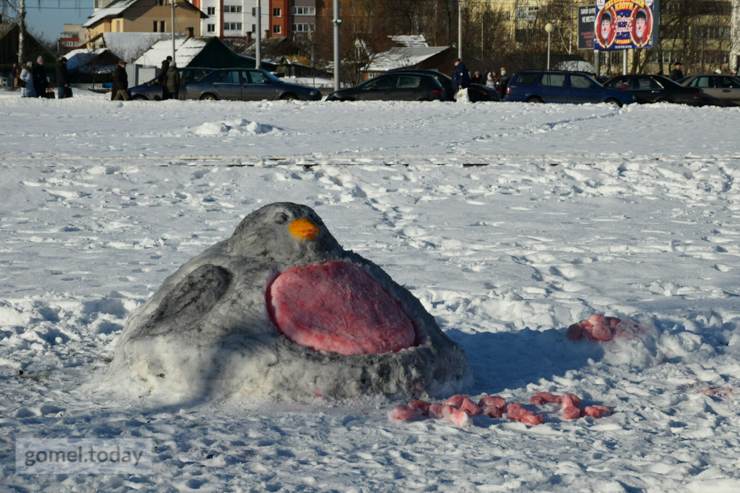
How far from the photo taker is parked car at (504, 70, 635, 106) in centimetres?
3017

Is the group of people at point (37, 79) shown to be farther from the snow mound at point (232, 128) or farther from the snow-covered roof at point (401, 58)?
the snow-covered roof at point (401, 58)

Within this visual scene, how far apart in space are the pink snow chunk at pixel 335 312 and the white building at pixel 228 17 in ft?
380

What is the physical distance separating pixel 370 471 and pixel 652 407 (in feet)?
5.27

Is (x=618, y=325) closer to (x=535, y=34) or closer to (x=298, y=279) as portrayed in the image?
(x=298, y=279)

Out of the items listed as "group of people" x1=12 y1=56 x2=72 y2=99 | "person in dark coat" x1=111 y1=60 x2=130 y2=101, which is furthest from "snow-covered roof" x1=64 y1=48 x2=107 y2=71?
"person in dark coat" x1=111 y1=60 x2=130 y2=101

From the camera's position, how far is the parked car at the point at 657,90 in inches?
1222

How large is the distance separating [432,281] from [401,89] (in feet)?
70.4

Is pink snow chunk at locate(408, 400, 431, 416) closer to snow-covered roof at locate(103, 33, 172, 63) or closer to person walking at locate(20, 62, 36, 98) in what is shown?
person walking at locate(20, 62, 36, 98)

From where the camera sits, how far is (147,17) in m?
110

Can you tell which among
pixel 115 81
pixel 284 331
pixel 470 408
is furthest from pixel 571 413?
pixel 115 81

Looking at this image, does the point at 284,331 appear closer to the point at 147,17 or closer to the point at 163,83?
the point at 163,83

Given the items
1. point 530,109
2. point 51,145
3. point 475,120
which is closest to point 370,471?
point 51,145

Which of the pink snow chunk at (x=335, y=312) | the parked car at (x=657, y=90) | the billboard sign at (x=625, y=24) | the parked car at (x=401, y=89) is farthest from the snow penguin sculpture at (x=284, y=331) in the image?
the billboard sign at (x=625, y=24)

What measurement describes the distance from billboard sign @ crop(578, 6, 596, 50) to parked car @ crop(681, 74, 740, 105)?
51.7 feet
